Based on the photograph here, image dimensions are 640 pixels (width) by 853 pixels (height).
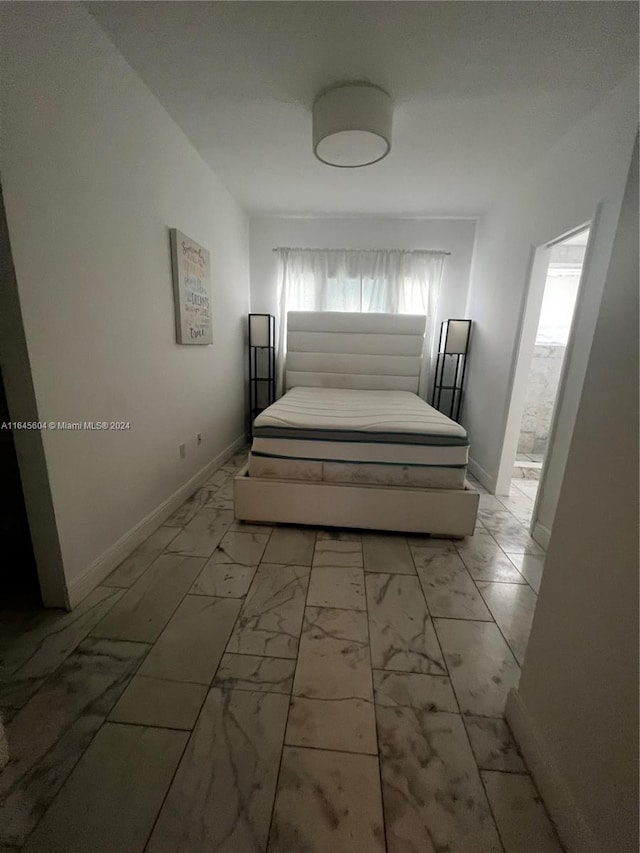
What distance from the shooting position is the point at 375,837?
0.77m

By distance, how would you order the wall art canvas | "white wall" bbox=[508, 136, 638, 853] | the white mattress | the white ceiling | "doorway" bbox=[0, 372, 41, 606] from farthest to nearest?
the wall art canvas
the white mattress
"doorway" bbox=[0, 372, 41, 606]
the white ceiling
"white wall" bbox=[508, 136, 638, 853]

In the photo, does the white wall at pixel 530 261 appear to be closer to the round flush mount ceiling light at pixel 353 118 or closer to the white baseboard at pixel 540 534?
the white baseboard at pixel 540 534

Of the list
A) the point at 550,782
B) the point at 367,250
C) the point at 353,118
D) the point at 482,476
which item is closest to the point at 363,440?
the point at 550,782

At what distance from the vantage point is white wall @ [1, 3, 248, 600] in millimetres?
1146

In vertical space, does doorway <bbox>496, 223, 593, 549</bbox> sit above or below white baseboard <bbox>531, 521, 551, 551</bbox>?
above

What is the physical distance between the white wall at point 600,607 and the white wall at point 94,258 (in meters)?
1.85

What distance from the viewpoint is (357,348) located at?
3553 mm

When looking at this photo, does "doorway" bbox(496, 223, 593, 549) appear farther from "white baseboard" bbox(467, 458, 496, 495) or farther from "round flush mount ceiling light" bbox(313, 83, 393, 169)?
"round flush mount ceiling light" bbox(313, 83, 393, 169)

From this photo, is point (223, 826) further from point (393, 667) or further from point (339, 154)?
point (339, 154)

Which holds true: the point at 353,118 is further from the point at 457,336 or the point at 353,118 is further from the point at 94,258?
the point at 457,336

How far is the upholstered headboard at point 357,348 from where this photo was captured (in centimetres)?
353

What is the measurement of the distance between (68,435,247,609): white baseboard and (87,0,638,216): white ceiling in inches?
96.9

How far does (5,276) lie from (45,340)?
0.23 metres

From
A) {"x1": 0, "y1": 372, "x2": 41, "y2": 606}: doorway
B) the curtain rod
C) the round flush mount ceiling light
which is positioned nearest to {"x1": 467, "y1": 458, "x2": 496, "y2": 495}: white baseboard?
the curtain rod
